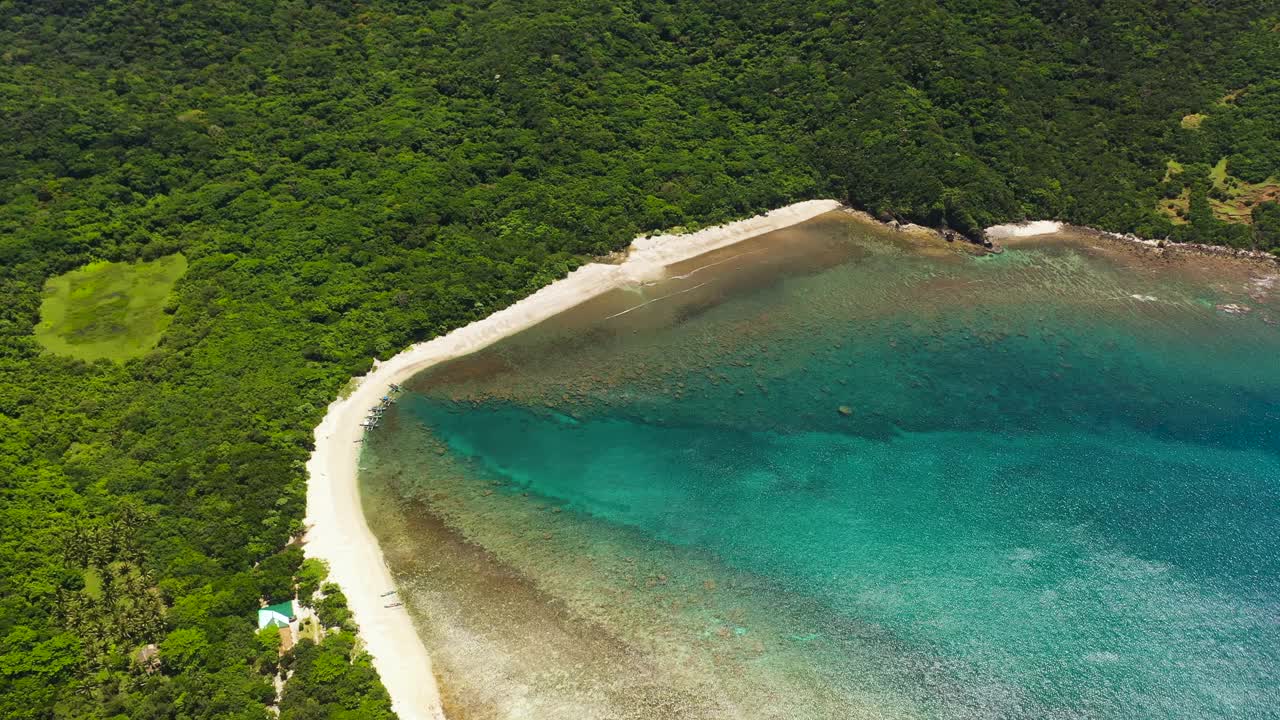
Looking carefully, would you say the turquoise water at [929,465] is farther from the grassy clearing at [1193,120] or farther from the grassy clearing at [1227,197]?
the grassy clearing at [1193,120]

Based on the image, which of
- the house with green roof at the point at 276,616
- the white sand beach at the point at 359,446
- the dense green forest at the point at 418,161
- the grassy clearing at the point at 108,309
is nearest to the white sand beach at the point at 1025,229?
the dense green forest at the point at 418,161

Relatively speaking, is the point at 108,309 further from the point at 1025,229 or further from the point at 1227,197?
the point at 1227,197

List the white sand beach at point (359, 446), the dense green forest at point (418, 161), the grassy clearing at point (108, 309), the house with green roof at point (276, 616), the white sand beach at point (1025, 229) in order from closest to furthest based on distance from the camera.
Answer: the white sand beach at point (359, 446)
the house with green roof at point (276, 616)
the dense green forest at point (418, 161)
the grassy clearing at point (108, 309)
the white sand beach at point (1025, 229)

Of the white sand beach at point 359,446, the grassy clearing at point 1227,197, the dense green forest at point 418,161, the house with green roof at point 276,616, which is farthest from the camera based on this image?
the grassy clearing at point 1227,197

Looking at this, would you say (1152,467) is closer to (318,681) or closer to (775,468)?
(775,468)

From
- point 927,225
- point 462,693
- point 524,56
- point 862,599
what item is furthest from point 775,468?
point 524,56

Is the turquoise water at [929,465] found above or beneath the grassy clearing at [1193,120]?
beneath
